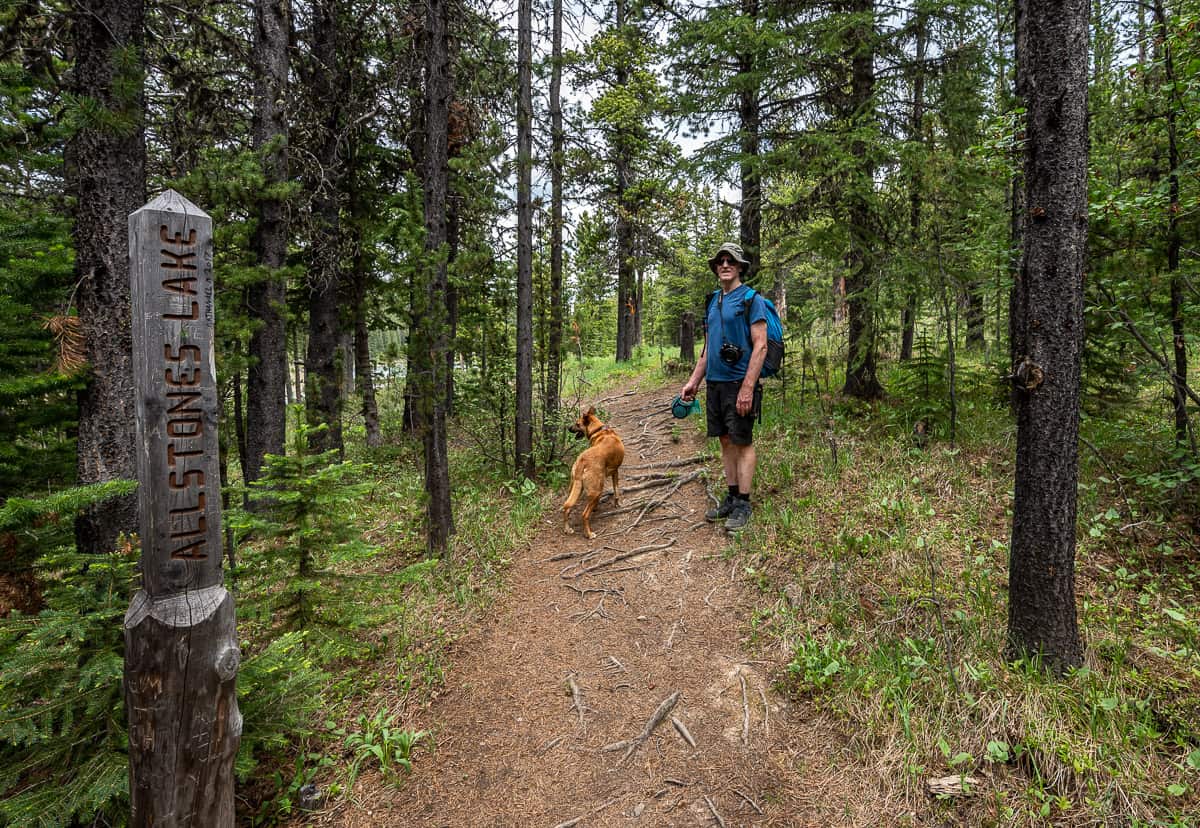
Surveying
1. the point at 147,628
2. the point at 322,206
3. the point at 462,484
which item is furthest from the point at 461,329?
the point at 147,628

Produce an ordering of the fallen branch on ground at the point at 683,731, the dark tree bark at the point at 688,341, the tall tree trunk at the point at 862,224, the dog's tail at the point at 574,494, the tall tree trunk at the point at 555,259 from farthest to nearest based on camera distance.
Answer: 1. the dark tree bark at the point at 688,341
2. the tall tree trunk at the point at 555,259
3. the tall tree trunk at the point at 862,224
4. the dog's tail at the point at 574,494
5. the fallen branch on ground at the point at 683,731

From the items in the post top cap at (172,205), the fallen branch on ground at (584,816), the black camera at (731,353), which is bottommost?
the fallen branch on ground at (584,816)

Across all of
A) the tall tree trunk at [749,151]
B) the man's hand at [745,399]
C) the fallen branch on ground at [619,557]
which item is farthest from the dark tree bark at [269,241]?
the tall tree trunk at [749,151]

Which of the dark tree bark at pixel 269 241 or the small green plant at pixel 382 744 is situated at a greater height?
the dark tree bark at pixel 269 241

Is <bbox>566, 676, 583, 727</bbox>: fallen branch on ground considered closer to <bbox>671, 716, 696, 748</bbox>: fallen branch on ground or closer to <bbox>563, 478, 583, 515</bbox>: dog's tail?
<bbox>671, 716, 696, 748</bbox>: fallen branch on ground

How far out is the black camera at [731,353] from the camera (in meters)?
5.51

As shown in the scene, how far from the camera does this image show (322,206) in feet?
30.0

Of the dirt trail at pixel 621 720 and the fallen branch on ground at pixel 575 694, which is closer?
the dirt trail at pixel 621 720

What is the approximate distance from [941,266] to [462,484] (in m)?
7.78

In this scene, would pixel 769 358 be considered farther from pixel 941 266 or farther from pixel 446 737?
pixel 446 737

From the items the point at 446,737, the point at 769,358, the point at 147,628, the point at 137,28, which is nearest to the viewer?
the point at 147,628

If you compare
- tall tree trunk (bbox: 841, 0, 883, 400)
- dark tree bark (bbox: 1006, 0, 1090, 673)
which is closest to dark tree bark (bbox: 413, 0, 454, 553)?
dark tree bark (bbox: 1006, 0, 1090, 673)

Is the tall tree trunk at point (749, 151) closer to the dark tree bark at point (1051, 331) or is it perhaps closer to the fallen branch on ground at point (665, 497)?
the fallen branch on ground at point (665, 497)

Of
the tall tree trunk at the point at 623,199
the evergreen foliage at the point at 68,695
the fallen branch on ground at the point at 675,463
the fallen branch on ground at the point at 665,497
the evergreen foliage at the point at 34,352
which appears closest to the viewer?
the evergreen foliage at the point at 68,695
